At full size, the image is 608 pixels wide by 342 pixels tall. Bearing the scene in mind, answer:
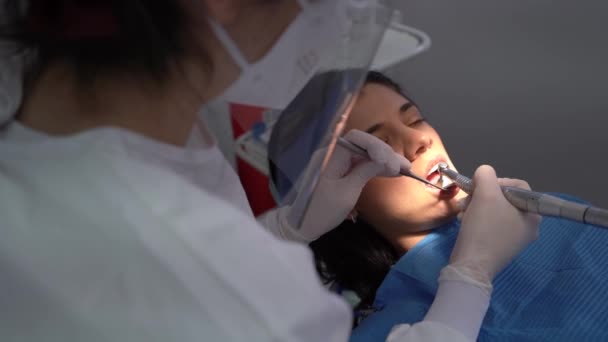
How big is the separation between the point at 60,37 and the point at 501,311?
1.01 m

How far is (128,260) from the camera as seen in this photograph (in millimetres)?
570

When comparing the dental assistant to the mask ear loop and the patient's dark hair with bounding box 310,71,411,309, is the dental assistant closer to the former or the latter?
the mask ear loop

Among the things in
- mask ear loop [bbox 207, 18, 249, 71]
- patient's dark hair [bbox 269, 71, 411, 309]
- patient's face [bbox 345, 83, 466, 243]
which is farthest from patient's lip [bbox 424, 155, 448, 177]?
mask ear loop [bbox 207, 18, 249, 71]

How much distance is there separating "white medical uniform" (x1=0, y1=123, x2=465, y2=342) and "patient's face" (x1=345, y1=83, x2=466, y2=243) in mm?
693

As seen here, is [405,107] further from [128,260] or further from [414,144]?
[128,260]

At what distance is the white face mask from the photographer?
0.69m

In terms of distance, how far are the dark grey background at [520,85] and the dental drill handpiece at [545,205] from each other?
22.6 inches

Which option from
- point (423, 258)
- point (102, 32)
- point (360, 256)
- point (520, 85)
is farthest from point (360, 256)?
point (102, 32)

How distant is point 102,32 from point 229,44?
0.15 m

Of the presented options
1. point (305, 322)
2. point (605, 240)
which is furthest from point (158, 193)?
point (605, 240)

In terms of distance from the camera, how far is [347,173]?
1.30 meters

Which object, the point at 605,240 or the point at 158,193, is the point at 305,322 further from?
the point at 605,240

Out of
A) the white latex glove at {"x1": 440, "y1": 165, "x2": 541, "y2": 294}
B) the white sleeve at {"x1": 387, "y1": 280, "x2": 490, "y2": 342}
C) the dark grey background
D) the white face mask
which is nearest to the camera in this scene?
the white face mask

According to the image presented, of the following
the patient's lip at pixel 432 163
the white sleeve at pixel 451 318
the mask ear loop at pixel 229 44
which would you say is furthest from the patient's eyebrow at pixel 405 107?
the mask ear loop at pixel 229 44
